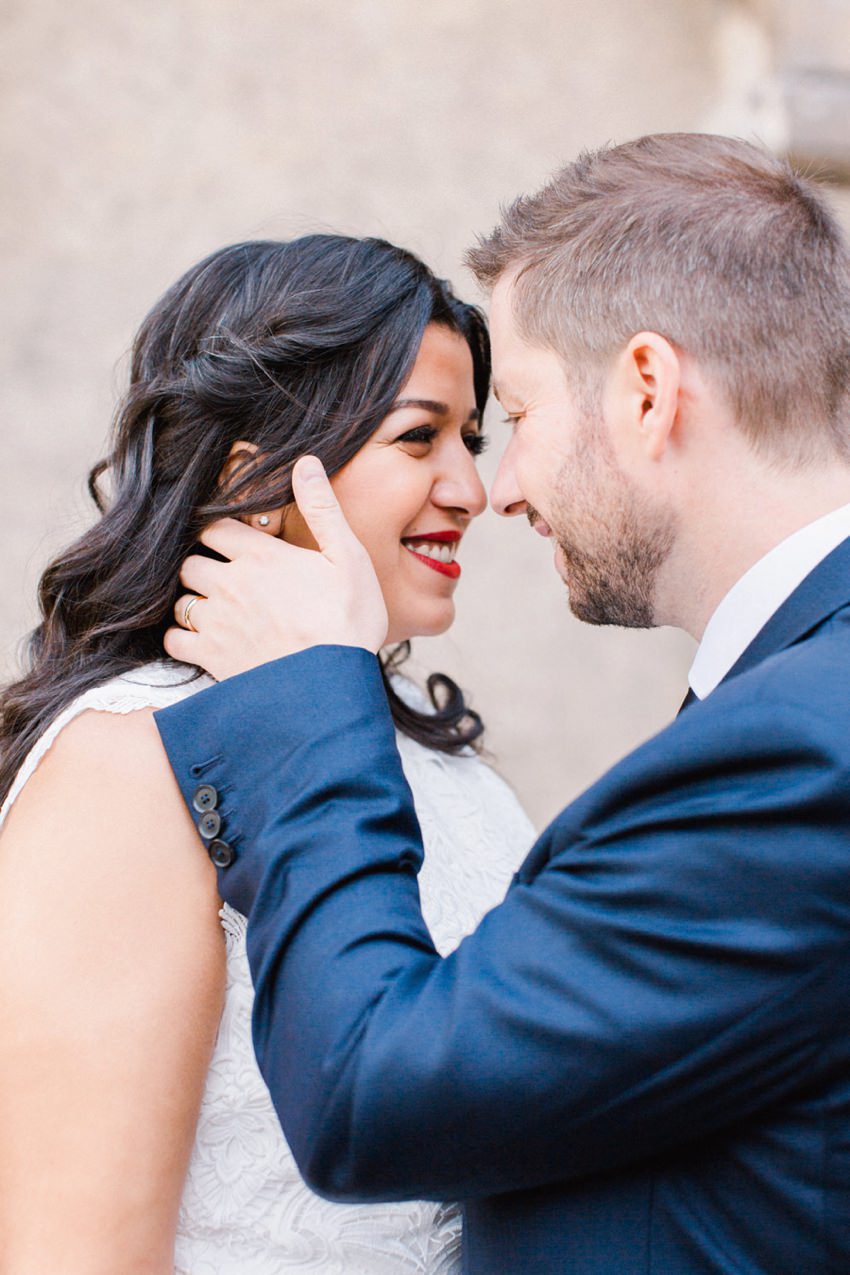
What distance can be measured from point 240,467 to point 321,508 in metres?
0.25

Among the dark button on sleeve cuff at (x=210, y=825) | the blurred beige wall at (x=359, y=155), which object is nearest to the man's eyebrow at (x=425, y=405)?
the dark button on sleeve cuff at (x=210, y=825)

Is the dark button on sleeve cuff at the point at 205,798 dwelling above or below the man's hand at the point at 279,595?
below

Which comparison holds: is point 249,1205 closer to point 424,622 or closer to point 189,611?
point 189,611

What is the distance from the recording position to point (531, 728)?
3895 millimetres

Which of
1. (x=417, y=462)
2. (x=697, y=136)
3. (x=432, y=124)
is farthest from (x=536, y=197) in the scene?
(x=432, y=124)

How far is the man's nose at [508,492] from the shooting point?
1.75m

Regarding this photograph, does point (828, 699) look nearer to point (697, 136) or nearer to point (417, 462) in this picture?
point (697, 136)

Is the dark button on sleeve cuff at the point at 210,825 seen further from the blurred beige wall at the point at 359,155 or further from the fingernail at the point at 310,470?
the blurred beige wall at the point at 359,155

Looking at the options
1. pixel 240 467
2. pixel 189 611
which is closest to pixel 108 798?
pixel 189 611

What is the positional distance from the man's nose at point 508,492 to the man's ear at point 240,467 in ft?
1.16

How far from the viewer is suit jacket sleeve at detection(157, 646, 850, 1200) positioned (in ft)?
3.44

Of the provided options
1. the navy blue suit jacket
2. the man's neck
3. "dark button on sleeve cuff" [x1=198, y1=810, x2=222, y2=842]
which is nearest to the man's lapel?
the navy blue suit jacket

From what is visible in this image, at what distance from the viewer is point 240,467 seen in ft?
6.42

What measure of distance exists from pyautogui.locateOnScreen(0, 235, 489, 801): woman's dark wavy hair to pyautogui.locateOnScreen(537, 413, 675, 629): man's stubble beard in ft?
1.61
